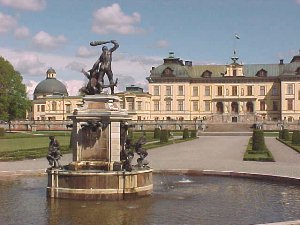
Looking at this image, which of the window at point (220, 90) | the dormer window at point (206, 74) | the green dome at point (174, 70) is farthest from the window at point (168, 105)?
the window at point (220, 90)

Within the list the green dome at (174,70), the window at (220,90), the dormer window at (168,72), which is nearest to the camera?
the dormer window at (168,72)

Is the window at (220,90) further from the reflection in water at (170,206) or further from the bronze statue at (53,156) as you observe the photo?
the bronze statue at (53,156)

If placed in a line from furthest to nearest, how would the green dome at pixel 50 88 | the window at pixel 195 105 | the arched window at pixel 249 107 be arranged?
the green dome at pixel 50 88 < the window at pixel 195 105 < the arched window at pixel 249 107

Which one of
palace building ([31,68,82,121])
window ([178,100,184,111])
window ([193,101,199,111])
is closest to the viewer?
window ([178,100,184,111])

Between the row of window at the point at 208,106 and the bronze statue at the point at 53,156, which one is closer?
the bronze statue at the point at 53,156

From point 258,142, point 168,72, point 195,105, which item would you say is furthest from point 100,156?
point 195,105

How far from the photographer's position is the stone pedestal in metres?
14.1

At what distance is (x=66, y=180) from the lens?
14375 mm

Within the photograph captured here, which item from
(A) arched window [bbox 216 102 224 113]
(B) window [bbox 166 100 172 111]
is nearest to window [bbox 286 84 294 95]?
(A) arched window [bbox 216 102 224 113]

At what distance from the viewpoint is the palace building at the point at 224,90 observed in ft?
307

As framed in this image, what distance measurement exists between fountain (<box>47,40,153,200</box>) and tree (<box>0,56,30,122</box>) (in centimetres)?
5710

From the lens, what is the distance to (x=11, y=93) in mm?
73438

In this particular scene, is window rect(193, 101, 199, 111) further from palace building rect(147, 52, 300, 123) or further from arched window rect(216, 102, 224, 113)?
arched window rect(216, 102, 224, 113)

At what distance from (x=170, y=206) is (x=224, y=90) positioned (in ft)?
277
